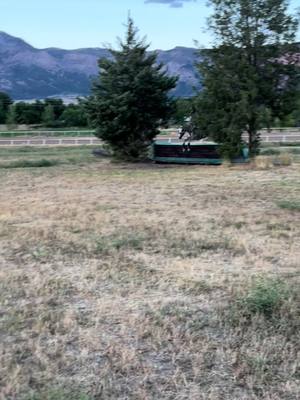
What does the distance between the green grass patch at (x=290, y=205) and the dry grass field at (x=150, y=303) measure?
0.28 feet

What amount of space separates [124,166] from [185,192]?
8.43 m

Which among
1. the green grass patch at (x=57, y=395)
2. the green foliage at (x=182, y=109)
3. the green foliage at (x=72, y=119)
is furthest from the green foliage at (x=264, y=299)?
the green foliage at (x=72, y=119)

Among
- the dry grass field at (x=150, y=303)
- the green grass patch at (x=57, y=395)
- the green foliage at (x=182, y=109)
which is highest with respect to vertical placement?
the green foliage at (x=182, y=109)

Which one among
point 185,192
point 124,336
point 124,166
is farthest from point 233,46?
point 124,336

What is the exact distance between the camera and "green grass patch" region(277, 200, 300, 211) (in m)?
10.2

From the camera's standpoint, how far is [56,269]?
5.94m

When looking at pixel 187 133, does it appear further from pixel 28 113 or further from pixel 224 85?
pixel 28 113

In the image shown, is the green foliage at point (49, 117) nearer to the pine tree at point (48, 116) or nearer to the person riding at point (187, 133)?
the pine tree at point (48, 116)

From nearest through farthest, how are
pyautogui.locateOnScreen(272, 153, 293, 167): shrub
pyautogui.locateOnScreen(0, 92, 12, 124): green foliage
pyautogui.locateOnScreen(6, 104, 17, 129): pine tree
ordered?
1. pyautogui.locateOnScreen(272, 153, 293, 167): shrub
2. pyautogui.locateOnScreen(6, 104, 17, 129): pine tree
3. pyautogui.locateOnScreen(0, 92, 12, 124): green foliage

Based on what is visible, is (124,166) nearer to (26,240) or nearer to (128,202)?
(128,202)

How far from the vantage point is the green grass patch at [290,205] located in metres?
10.2

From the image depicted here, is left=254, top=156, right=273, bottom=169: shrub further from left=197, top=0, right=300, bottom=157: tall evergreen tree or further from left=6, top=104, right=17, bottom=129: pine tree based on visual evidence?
left=6, top=104, right=17, bottom=129: pine tree

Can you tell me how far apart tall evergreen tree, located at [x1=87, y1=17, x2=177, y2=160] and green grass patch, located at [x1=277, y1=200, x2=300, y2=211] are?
10688 millimetres

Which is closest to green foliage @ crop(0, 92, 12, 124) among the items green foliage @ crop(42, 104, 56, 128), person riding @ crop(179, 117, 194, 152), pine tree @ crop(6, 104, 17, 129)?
pine tree @ crop(6, 104, 17, 129)
